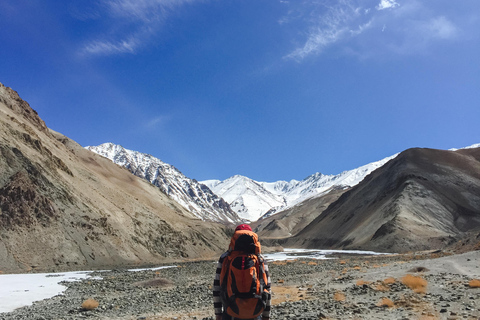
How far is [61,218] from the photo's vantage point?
49344 millimetres

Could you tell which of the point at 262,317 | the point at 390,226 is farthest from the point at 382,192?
the point at 262,317

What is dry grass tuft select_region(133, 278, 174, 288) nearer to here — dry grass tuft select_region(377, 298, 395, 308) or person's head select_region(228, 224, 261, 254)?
dry grass tuft select_region(377, 298, 395, 308)

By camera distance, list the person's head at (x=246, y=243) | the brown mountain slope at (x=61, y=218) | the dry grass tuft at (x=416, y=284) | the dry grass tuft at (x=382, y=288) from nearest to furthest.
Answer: the person's head at (x=246, y=243) → the dry grass tuft at (x=416, y=284) → the dry grass tuft at (x=382, y=288) → the brown mountain slope at (x=61, y=218)

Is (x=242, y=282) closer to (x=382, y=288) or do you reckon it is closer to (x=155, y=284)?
(x=382, y=288)

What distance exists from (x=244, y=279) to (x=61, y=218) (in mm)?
50319

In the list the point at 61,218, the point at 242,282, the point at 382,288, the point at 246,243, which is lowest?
the point at 382,288

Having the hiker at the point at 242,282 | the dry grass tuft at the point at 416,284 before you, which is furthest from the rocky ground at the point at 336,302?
the hiker at the point at 242,282

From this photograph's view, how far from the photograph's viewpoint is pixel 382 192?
112188 millimetres

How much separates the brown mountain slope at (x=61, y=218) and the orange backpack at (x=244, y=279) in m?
40.2

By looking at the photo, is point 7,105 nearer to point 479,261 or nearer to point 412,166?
point 479,261

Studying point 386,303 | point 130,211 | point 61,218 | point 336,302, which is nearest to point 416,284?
point 386,303

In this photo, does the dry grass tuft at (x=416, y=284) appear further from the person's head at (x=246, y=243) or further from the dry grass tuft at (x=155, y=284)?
the dry grass tuft at (x=155, y=284)

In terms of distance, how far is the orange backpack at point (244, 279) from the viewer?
631 centimetres

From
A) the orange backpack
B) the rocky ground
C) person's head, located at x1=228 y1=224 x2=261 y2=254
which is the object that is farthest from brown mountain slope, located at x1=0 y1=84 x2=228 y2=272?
person's head, located at x1=228 y1=224 x2=261 y2=254
